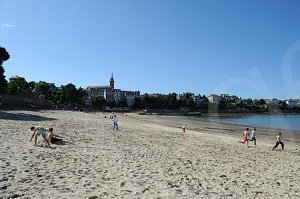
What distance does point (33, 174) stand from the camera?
1045cm

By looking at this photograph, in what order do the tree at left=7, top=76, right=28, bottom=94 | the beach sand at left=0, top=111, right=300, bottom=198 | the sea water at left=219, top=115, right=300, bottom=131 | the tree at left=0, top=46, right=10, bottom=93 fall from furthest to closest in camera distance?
the tree at left=7, top=76, right=28, bottom=94 → the sea water at left=219, top=115, right=300, bottom=131 → the tree at left=0, top=46, right=10, bottom=93 → the beach sand at left=0, top=111, right=300, bottom=198

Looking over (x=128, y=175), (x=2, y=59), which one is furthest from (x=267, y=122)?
(x=128, y=175)

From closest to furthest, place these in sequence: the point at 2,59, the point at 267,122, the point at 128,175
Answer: the point at 128,175 < the point at 2,59 < the point at 267,122

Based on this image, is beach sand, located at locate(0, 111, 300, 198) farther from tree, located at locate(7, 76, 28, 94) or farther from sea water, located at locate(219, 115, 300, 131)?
tree, located at locate(7, 76, 28, 94)

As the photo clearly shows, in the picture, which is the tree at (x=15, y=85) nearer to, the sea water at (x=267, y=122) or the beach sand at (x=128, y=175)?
the sea water at (x=267, y=122)

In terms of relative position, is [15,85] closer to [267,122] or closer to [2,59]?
[2,59]

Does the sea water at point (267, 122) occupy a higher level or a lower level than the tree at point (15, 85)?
lower

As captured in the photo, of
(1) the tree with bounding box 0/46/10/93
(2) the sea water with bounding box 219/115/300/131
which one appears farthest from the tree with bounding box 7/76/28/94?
(2) the sea water with bounding box 219/115/300/131

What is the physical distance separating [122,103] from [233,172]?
540ft

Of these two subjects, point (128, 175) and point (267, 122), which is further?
point (267, 122)

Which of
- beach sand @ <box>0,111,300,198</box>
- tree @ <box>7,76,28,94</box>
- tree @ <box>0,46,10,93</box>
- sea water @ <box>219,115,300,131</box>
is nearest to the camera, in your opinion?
beach sand @ <box>0,111,300,198</box>

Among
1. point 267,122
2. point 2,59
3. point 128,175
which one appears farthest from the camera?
point 267,122

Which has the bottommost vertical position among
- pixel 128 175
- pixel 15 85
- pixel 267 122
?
pixel 267 122

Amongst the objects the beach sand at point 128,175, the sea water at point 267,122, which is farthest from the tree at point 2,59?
the sea water at point 267,122
